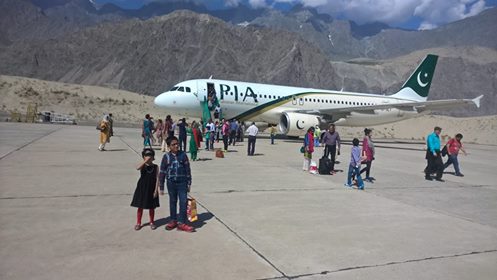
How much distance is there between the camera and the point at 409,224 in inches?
270

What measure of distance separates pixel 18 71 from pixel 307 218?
14086 cm

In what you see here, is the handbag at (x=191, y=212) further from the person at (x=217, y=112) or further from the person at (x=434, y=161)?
the person at (x=217, y=112)

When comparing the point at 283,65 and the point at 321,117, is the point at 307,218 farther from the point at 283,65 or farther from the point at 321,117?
the point at 283,65

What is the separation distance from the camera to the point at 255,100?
81.9 feet

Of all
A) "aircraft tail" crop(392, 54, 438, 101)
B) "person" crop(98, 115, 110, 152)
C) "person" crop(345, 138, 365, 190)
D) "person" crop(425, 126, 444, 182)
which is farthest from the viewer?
"aircraft tail" crop(392, 54, 438, 101)

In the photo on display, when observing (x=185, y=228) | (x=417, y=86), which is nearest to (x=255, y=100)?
(x=417, y=86)

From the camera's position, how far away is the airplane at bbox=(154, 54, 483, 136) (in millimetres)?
23480

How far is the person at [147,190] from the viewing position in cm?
596

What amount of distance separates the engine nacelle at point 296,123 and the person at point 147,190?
1793 centimetres

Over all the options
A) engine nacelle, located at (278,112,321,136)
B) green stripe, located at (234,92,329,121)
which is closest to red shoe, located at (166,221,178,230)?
engine nacelle, located at (278,112,321,136)

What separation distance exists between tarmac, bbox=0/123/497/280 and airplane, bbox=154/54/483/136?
12715mm

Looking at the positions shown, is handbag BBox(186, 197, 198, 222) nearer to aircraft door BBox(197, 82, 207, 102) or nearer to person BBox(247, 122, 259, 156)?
person BBox(247, 122, 259, 156)


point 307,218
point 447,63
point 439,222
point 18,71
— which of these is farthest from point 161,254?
point 447,63

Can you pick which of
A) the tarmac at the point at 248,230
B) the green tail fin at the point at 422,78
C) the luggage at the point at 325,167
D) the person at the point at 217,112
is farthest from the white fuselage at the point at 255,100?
the tarmac at the point at 248,230
